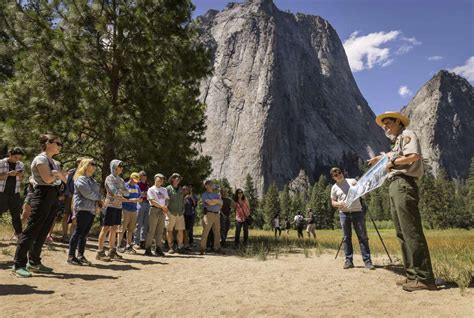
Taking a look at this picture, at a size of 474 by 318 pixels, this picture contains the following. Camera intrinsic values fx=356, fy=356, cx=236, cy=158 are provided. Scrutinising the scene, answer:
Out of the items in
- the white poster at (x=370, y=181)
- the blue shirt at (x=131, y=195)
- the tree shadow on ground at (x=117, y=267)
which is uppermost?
the white poster at (x=370, y=181)

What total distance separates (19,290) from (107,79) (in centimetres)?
861

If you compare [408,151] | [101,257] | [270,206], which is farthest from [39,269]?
[270,206]

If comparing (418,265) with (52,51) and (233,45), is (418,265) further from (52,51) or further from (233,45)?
(233,45)

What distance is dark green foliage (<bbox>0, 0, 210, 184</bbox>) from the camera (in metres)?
10.5

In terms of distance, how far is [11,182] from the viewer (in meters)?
7.04

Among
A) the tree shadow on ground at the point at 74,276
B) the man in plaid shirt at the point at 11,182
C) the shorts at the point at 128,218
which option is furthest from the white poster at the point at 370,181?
the man in plaid shirt at the point at 11,182

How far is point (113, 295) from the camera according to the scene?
15.3 ft

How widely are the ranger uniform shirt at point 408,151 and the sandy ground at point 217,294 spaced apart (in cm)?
158

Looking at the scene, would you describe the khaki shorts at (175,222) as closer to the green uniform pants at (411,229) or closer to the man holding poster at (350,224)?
the man holding poster at (350,224)

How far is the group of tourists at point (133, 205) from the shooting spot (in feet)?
15.9

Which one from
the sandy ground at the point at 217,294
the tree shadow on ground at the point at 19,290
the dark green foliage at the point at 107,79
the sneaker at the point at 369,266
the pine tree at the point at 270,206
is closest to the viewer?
the sandy ground at the point at 217,294

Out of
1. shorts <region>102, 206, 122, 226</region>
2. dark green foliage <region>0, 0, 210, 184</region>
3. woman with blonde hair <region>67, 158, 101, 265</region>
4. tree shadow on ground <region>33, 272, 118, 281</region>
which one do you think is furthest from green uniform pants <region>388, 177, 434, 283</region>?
dark green foliage <region>0, 0, 210, 184</region>

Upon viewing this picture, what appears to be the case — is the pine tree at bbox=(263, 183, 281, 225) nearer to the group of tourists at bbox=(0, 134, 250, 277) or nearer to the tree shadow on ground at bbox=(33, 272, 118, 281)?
the group of tourists at bbox=(0, 134, 250, 277)

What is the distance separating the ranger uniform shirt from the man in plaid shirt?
6883 mm
